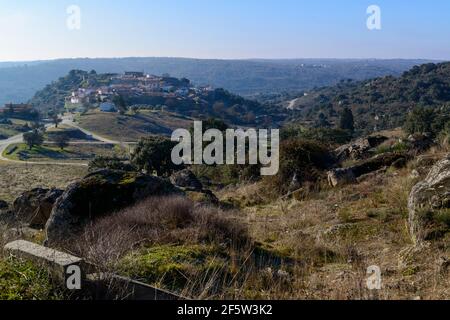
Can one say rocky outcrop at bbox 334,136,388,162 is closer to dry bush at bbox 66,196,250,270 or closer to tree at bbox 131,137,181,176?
dry bush at bbox 66,196,250,270

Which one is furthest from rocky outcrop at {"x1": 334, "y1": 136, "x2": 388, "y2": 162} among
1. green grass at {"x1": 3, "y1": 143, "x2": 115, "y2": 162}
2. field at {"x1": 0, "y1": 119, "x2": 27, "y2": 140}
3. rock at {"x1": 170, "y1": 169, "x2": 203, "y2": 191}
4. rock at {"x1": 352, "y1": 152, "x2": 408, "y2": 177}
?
field at {"x1": 0, "y1": 119, "x2": 27, "y2": 140}

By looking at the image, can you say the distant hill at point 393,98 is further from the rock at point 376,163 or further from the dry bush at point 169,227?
the dry bush at point 169,227

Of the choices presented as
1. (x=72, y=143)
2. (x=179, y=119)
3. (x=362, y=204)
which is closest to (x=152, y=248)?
(x=362, y=204)

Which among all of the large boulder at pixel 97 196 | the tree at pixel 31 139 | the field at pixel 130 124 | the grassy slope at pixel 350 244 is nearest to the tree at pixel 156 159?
the grassy slope at pixel 350 244

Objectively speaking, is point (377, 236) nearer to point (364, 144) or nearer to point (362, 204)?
point (362, 204)

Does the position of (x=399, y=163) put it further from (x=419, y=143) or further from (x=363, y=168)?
(x=419, y=143)
